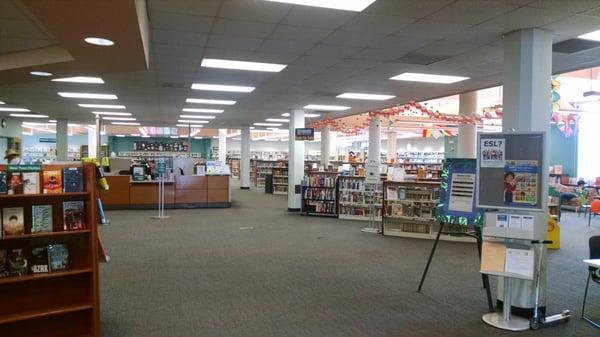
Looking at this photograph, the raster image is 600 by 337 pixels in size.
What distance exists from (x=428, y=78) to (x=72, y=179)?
681 centimetres

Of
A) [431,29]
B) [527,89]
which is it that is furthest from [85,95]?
[527,89]

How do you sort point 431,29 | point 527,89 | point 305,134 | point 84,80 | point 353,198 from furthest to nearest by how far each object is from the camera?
1. point 305,134
2. point 353,198
3. point 84,80
4. point 431,29
5. point 527,89

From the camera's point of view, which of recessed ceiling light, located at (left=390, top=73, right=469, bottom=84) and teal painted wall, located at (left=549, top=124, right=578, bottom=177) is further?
teal painted wall, located at (left=549, top=124, right=578, bottom=177)

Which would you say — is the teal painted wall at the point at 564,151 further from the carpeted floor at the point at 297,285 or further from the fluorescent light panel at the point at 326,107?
the fluorescent light panel at the point at 326,107

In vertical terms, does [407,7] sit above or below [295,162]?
above

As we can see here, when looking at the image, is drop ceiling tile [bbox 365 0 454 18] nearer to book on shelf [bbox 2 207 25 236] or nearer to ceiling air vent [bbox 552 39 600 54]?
ceiling air vent [bbox 552 39 600 54]

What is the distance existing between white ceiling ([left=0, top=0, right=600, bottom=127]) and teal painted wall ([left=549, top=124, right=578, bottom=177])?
8.80 m

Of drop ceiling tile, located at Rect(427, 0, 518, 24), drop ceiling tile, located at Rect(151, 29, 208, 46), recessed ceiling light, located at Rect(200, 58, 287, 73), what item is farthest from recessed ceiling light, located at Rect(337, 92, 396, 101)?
drop ceiling tile, located at Rect(427, 0, 518, 24)

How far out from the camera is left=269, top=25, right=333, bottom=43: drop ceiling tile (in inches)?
203

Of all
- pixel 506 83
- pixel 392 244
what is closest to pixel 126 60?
pixel 506 83

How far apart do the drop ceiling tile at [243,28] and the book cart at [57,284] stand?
2.28 m

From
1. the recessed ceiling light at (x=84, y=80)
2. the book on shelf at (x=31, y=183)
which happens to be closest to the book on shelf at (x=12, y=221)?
the book on shelf at (x=31, y=183)

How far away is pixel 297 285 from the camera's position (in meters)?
5.53

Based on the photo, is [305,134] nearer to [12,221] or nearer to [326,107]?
[326,107]
